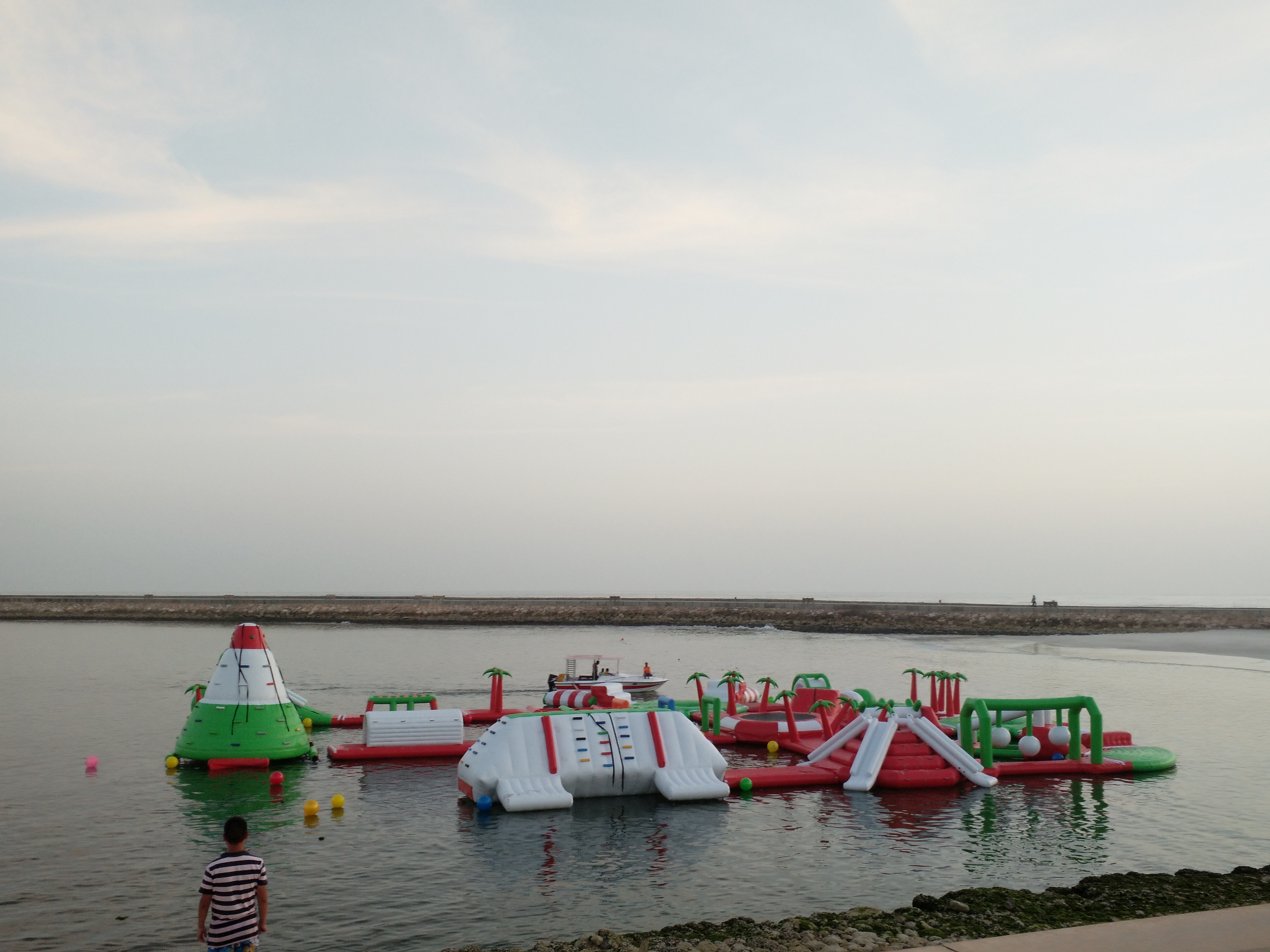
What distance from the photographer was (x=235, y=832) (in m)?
8.48

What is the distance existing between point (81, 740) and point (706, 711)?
20.1 metres

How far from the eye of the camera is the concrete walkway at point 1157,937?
9.53 metres

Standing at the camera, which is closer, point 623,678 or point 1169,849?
point 1169,849

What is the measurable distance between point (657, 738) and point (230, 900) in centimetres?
1588

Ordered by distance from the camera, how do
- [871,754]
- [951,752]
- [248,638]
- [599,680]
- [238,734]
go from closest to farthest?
[871,754], [951,752], [238,734], [248,638], [599,680]

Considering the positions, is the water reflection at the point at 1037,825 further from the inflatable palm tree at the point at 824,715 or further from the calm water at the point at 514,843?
the inflatable palm tree at the point at 824,715

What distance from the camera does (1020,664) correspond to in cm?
6109

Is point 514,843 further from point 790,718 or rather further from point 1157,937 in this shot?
point 790,718

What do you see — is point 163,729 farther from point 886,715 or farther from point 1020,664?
point 1020,664

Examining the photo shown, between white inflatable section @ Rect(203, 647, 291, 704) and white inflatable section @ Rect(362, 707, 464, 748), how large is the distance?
283 cm

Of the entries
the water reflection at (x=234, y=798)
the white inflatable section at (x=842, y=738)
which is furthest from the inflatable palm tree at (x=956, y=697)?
the water reflection at (x=234, y=798)

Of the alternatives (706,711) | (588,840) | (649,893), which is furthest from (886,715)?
(649,893)

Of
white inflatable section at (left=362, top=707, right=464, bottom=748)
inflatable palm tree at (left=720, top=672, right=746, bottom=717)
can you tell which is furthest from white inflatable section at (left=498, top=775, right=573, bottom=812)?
inflatable palm tree at (left=720, top=672, right=746, bottom=717)

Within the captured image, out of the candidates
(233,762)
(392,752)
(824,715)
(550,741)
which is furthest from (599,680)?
(550,741)
